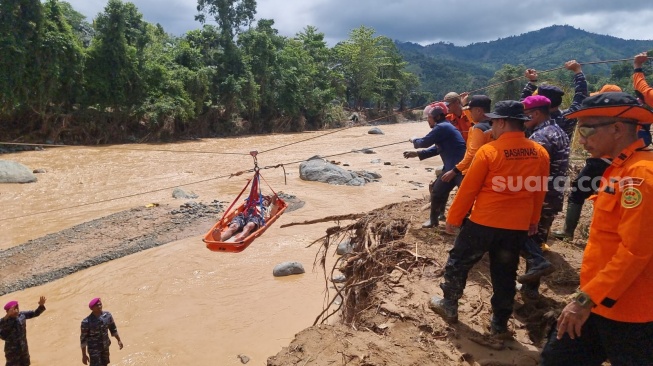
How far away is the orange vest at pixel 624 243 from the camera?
Answer: 152 centimetres

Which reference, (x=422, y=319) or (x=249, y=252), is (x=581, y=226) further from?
(x=249, y=252)

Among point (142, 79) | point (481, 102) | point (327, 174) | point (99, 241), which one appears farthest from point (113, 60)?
point (481, 102)

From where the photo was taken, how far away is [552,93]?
12.4 ft

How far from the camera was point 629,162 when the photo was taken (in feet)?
5.37

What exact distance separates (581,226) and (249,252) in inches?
218

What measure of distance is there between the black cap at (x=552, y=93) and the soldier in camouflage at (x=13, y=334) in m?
5.37

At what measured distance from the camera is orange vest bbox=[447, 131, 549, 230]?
2.64 meters

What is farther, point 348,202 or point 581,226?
point 348,202

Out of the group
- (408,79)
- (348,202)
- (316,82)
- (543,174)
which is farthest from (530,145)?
(408,79)

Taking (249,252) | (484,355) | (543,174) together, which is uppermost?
(543,174)

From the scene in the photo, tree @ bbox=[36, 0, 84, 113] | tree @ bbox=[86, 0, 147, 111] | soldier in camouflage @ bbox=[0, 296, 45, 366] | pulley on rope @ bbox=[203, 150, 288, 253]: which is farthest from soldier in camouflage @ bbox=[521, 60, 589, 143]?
tree @ bbox=[86, 0, 147, 111]

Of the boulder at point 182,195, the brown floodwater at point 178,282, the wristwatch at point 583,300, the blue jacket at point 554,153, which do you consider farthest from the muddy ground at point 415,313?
the boulder at point 182,195

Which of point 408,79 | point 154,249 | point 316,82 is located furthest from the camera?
point 408,79

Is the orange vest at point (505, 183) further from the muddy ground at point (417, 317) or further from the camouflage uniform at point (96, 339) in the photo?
the camouflage uniform at point (96, 339)
